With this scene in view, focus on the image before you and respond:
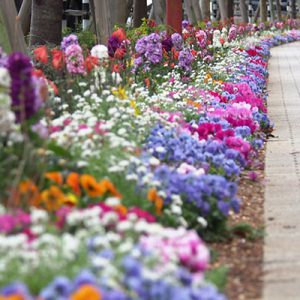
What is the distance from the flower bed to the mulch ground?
14 centimetres

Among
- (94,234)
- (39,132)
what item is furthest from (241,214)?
(94,234)

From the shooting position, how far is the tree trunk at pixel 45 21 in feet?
46.8

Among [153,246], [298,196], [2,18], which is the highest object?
[2,18]

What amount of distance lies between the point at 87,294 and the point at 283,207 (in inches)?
144

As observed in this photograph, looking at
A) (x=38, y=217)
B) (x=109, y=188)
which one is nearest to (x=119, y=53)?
(x=109, y=188)

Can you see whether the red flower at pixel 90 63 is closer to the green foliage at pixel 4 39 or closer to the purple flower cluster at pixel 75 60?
the purple flower cluster at pixel 75 60

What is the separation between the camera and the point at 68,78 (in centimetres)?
766

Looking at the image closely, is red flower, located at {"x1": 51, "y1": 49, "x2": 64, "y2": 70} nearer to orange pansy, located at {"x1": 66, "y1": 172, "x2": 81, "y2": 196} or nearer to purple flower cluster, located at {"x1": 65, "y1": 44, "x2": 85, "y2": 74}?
purple flower cluster, located at {"x1": 65, "y1": 44, "x2": 85, "y2": 74}

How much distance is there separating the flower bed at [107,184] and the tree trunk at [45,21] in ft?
14.9

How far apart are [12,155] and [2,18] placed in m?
4.32

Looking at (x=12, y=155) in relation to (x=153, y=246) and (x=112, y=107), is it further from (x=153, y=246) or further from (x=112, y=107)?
(x=112, y=107)

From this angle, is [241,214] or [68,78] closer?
[241,214]

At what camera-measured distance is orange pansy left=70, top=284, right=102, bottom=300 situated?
3.04m

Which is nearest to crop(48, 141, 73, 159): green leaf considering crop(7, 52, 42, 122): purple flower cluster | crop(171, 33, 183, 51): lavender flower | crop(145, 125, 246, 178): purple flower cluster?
crop(7, 52, 42, 122): purple flower cluster
